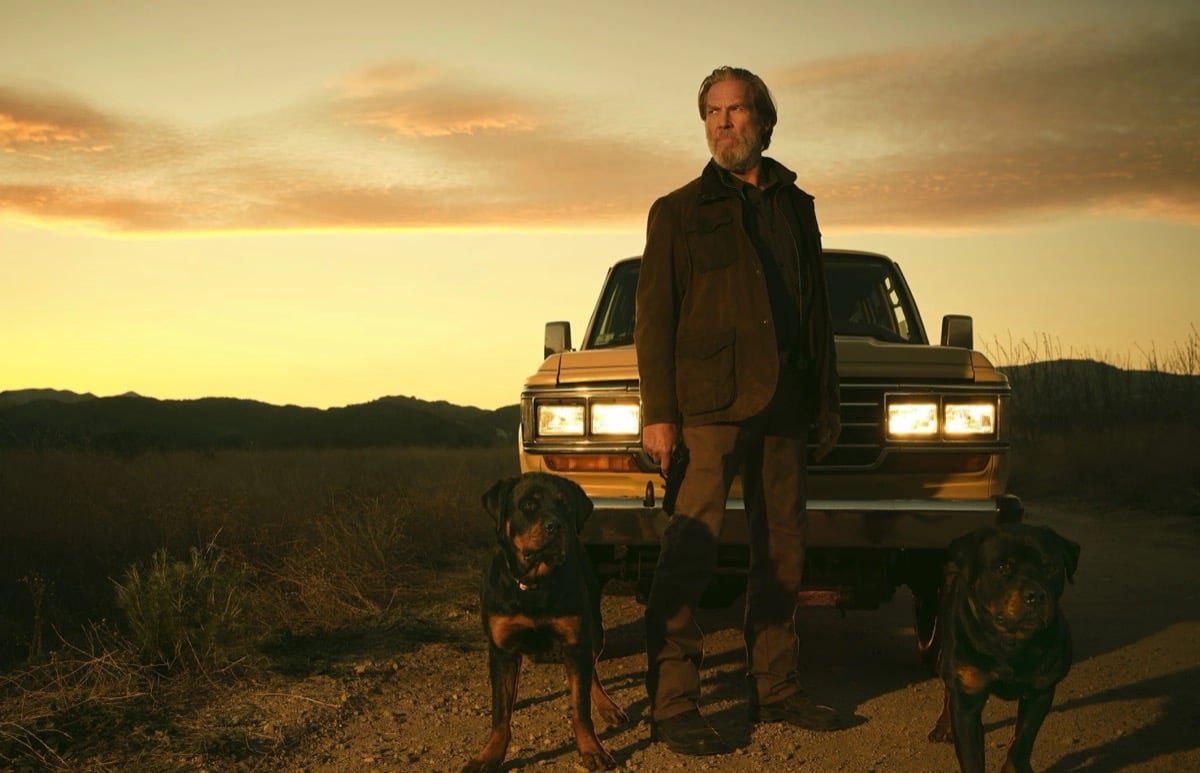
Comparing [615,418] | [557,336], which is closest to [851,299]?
[557,336]

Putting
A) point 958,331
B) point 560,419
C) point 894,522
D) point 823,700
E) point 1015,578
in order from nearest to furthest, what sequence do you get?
point 1015,578 → point 894,522 → point 823,700 → point 560,419 → point 958,331

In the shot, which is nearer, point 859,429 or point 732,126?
point 732,126

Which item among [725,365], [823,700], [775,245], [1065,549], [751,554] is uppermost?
[775,245]

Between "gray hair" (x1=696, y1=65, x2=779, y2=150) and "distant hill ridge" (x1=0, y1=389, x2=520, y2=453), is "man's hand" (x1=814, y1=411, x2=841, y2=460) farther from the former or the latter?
"distant hill ridge" (x1=0, y1=389, x2=520, y2=453)

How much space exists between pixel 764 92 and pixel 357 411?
77.7 metres

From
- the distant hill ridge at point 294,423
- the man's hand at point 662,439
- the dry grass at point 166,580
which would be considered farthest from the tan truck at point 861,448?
the distant hill ridge at point 294,423

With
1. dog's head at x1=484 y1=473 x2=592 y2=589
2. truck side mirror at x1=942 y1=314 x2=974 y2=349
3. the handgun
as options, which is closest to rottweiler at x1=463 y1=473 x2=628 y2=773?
dog's head at x1=484 y1=473 x2=592 y2=589

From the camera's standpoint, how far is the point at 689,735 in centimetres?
418

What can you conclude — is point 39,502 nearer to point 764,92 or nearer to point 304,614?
point 304,614

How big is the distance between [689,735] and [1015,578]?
1370 mm

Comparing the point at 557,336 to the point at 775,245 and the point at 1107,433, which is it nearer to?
the point at 775,245

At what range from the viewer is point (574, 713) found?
403cm

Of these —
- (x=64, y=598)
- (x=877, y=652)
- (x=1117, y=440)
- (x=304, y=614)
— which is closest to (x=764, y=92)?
(x=877, y=652)

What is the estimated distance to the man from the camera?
4.25 m
